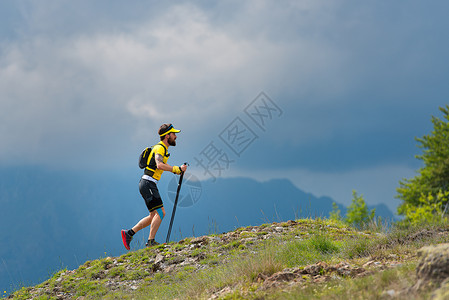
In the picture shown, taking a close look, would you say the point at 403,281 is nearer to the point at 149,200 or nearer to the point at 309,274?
the point at 309,274

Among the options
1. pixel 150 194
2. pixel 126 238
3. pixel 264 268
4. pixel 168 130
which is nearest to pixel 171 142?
pixel 168 130

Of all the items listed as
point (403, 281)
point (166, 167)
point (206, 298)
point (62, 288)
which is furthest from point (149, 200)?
point (403, 281)

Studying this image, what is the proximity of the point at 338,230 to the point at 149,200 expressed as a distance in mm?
5903


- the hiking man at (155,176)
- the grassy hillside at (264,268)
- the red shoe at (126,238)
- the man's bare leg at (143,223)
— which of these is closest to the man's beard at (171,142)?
the hiking man at (155,176)

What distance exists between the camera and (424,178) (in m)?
35.6

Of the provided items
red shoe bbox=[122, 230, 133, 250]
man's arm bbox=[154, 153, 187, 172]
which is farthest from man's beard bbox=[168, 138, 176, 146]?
red shoe bbox=[122, 230, 133, 250]

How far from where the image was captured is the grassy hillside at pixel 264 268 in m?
5.75

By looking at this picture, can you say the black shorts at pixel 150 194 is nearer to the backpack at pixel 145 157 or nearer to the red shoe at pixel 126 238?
the backpack at pixel 145 157

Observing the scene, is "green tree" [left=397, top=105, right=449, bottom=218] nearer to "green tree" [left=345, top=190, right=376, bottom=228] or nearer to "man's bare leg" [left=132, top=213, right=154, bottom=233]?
"green tree" [left=345, top=190, right=376, bottom=228]

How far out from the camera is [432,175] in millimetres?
34969

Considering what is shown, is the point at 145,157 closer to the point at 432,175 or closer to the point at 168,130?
the point at 168,130

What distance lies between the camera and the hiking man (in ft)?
42.1

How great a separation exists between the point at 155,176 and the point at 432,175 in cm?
2909

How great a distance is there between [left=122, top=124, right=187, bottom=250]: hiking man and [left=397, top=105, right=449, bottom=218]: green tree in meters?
26.1
